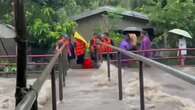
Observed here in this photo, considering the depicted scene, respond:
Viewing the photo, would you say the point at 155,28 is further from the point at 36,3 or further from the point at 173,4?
the point at 36,3

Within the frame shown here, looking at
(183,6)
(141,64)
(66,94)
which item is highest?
(183,6)

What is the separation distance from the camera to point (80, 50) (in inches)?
837

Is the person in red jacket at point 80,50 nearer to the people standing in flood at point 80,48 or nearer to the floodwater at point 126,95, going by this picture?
the people standing in flood at point 80,48

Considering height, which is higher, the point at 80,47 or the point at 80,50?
the point at 80,47

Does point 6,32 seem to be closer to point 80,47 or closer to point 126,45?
point 126,45

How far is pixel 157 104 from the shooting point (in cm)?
856

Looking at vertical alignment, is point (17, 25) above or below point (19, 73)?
above

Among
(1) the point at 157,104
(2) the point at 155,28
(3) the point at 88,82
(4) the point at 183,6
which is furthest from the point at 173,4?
(1) the point at 157,104

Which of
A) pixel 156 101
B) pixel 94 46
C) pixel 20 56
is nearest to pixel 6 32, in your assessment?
pixel 20 56

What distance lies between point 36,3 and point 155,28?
6.19m

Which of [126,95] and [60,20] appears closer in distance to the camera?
[126,95]

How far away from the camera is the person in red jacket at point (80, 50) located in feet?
68.4

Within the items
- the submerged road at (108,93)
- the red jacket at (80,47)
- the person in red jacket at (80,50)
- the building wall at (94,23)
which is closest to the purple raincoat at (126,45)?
→ the person in red jacket at (80,50)

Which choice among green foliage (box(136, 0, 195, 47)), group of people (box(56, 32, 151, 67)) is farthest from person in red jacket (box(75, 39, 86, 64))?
green foliage (box(136, 0, 195, 47))
